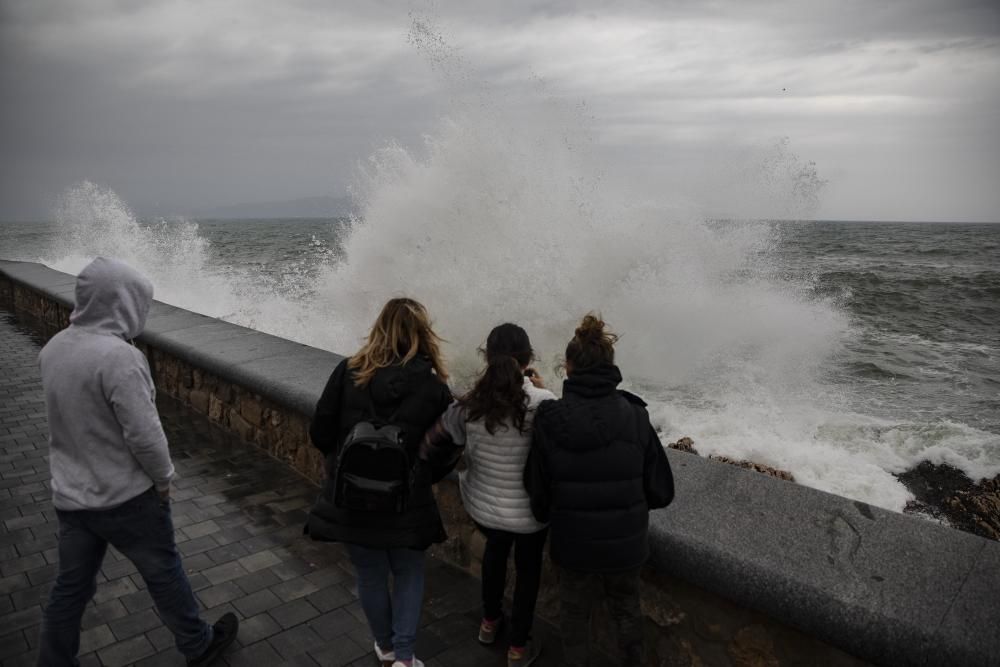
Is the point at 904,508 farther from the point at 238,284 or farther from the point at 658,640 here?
the point at 238,284

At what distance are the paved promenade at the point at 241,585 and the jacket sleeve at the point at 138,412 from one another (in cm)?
92

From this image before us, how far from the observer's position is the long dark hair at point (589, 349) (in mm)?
2184

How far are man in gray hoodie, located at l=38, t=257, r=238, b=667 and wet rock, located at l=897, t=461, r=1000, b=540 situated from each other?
5.93 metres

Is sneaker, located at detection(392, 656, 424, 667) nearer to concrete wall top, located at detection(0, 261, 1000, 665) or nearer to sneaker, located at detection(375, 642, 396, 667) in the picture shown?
sneaker, located at detection(375, 642, 396, 667)

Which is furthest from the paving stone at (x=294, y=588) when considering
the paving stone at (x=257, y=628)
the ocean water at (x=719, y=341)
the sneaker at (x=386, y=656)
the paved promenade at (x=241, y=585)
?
the ocean water at (x=719, y=341)

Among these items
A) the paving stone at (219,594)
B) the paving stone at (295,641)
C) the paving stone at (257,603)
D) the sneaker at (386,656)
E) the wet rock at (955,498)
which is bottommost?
the wet rock at (955,498)

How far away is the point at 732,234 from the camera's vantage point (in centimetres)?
1144

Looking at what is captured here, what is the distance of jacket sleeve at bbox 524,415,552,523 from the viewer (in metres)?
2.20

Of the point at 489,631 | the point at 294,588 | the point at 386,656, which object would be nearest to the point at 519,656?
the point at 489,631

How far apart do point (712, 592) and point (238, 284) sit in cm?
1903

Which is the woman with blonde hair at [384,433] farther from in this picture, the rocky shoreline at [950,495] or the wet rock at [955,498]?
the wet rock at [955,498]

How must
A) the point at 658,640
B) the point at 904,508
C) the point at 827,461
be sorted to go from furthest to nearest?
the point at 827,461 → the point at 904,508 → the point at 658,640

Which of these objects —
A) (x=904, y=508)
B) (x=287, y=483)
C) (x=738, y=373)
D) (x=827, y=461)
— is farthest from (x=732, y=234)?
(x=287, y=483)

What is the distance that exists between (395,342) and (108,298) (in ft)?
3.15
